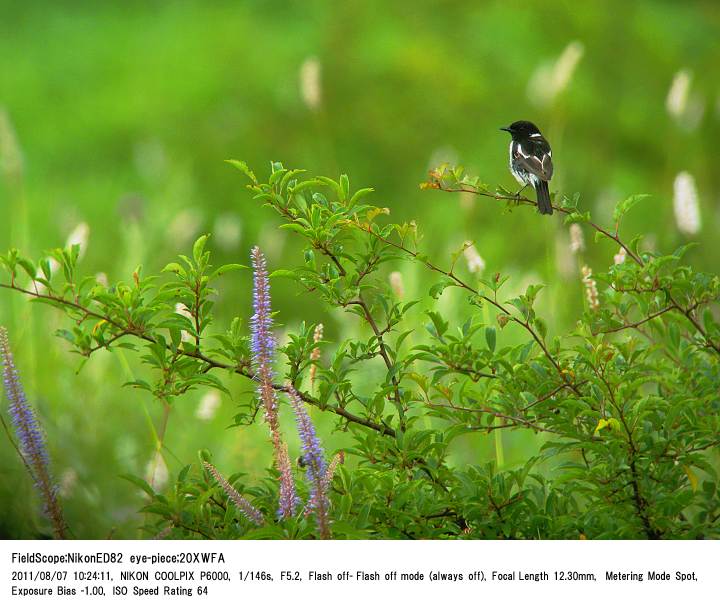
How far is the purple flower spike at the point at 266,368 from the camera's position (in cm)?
112

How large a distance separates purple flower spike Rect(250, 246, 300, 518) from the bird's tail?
452 mm

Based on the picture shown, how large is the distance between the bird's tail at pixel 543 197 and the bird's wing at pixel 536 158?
11 millimetres

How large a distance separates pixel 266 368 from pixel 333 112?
257 centimetres

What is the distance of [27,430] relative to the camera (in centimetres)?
124

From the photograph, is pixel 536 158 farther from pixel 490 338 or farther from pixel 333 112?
pixel 333 112

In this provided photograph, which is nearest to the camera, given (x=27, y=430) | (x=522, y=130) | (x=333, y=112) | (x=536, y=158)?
(x=27, y=430)

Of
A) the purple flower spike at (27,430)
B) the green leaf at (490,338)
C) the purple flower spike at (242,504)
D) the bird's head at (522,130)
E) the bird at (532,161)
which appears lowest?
the purple flower spike at (242,504)

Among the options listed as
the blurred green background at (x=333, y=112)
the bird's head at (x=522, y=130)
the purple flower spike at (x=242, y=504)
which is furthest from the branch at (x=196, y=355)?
the blurred green background at (x=333, y=112)

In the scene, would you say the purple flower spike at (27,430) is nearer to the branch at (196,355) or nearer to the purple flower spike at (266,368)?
the branch at (196,355)

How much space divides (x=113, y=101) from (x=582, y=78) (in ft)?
5.89

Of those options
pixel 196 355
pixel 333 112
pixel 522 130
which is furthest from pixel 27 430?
pixel 333 112

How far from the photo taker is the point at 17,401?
1242 millimetres
